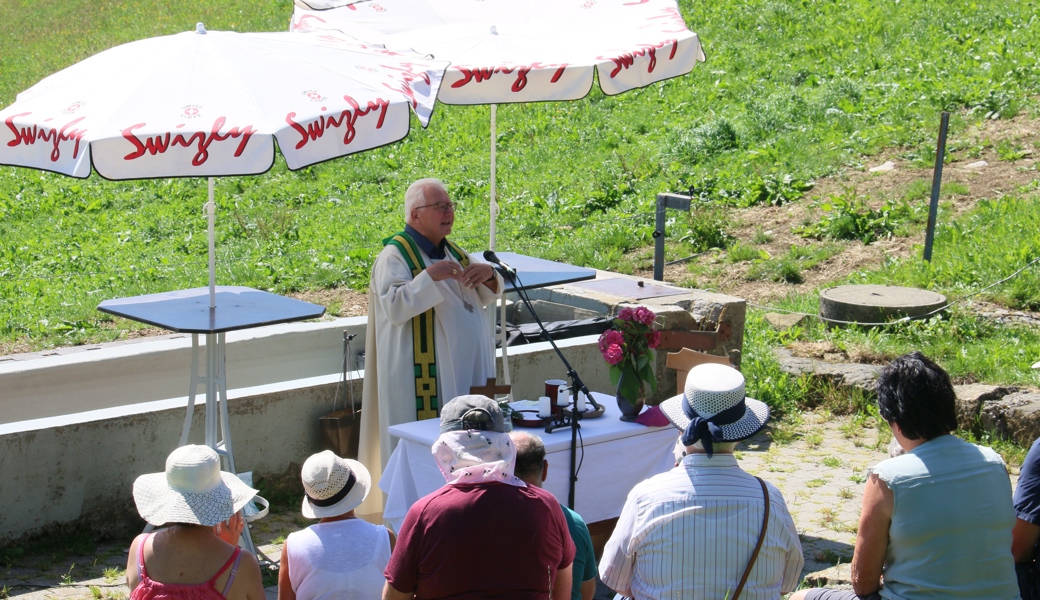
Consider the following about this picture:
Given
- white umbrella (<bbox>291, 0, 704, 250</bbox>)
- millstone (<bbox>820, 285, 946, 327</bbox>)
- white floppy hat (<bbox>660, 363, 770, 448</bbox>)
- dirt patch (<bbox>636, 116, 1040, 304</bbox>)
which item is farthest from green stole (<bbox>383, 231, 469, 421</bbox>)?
dirt patch (<bbox>636, 116, 1040, 304</bbox>)

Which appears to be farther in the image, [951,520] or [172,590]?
[951,520]

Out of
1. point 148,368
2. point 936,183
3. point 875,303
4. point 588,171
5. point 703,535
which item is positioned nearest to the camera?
point 703,535

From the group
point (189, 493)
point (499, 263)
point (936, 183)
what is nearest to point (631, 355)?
point (499, 263)

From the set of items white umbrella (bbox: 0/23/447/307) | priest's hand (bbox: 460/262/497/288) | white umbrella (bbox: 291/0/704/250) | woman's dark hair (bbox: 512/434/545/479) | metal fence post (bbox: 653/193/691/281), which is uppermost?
white umbrella (bbox: 291/0/704/250)

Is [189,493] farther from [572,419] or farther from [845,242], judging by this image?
[845,242]

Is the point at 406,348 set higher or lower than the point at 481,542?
higher

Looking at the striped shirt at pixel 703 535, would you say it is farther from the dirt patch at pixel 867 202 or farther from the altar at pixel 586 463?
the dirt patch at pixel 867 202

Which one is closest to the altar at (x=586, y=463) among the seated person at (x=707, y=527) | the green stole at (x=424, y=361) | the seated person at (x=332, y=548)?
the green stole at (x=424, y=361)

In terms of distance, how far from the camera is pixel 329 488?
3.65 meters

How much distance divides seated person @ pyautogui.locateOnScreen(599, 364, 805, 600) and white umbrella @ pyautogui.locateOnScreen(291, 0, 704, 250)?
111 inches

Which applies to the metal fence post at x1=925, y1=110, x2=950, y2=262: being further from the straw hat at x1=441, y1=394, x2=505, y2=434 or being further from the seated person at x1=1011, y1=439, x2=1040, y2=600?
the straw hat at x1=441, y1=394, x2=505, y2=434

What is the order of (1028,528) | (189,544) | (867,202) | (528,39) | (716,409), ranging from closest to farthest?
(189,544)
(716,409)
(1028,528)
(528,39)
(867,202)

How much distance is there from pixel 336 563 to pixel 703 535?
1186mm

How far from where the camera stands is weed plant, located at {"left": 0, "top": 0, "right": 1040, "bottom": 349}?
39.2ft
